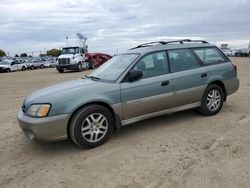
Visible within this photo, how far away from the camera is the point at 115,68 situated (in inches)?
231

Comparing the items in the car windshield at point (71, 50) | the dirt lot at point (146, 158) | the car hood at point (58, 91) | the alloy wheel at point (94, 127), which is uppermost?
the car windshield at point (71, 50)

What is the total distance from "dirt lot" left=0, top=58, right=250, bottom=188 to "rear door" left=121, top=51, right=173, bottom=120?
18.0 inches

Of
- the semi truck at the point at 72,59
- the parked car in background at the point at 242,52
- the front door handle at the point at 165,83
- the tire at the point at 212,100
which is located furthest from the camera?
the parked car in background at the point at 242,52

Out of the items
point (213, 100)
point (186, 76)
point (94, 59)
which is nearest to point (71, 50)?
point (94, 59)

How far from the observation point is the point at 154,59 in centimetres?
585

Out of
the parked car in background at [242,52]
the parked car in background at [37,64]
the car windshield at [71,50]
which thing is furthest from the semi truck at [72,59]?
the parked car in background at [242,52]

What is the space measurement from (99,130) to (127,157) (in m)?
0.75

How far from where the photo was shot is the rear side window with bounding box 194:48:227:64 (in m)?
6.52

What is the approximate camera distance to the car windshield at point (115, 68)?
220 inches

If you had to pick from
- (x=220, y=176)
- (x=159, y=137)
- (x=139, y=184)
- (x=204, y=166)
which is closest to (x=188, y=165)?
(x=204, y=166)

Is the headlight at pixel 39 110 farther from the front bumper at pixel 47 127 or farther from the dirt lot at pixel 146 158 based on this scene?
the dirt lot at pixel 146 158

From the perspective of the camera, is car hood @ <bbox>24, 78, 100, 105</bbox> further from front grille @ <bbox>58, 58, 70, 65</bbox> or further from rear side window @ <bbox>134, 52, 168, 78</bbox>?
front grille @ <bbox>58, 58, 70, 65</bbox>

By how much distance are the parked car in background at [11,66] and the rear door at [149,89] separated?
32.8 meters

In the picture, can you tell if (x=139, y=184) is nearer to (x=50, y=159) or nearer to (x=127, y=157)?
(x=127, y=157)
